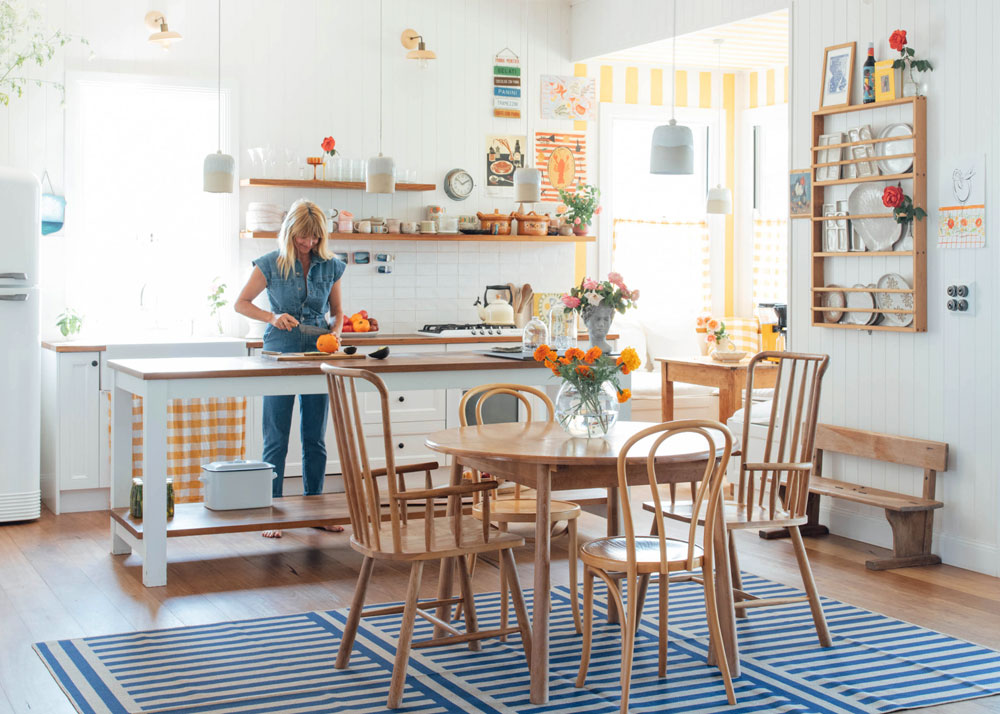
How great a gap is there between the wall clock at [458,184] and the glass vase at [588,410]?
3.97m

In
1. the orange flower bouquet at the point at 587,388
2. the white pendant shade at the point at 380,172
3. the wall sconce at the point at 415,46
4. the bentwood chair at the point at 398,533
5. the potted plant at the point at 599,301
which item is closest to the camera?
the bentwood chair at the point at 398,533

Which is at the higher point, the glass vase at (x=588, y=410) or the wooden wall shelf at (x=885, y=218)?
the wooden wall shelf at (x=885, y=218)

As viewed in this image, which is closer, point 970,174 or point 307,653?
point 307,653

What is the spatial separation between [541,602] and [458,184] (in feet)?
15.2

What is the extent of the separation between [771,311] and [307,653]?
471cm

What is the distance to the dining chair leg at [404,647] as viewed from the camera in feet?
10.3

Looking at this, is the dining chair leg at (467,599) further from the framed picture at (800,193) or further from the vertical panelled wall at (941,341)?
the framed picture at (800,193)

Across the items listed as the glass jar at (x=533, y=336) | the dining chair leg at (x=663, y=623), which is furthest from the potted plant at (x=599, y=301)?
the dining chair leg at (x=663, y=623)

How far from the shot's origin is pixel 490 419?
258 inches

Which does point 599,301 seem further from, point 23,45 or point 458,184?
point 23,45

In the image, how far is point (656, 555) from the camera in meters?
3.26

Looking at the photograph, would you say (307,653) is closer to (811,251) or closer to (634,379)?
(811,251)

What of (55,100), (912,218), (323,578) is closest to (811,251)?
(912,218)

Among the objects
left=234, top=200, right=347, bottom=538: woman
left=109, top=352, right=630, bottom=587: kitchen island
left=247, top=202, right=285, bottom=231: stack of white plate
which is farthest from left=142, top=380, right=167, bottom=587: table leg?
left=247, top=202, right=285, bottom=231: stack of white plate
